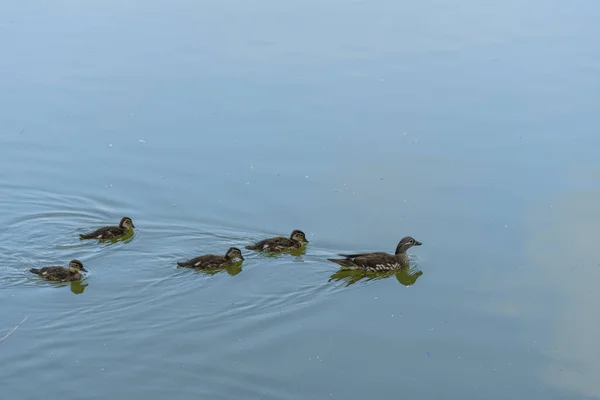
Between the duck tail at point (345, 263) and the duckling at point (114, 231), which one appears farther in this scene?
the duckling at point (114, 231)

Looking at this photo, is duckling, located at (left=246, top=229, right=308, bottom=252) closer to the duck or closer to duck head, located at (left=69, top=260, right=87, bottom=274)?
the duck

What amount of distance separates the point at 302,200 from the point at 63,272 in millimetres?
2618

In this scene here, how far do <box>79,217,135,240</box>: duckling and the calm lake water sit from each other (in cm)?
13

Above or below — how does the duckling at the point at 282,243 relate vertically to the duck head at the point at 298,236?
below

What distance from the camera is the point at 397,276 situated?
9.39m

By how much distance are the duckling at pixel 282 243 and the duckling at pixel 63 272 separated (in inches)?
61.7

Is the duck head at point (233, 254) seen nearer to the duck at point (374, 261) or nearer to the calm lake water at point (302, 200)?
the calm lake water at point (302, 200)

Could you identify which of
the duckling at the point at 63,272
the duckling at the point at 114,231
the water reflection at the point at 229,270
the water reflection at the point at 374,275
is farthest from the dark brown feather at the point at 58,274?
the water reflection at the point at 374,275

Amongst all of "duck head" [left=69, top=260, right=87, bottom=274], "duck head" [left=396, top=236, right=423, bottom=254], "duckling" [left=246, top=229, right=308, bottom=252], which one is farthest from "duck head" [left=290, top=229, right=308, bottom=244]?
"duck head" [left=69, top=260, right=87, bottom=274]

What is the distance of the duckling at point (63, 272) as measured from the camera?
9.02 metres

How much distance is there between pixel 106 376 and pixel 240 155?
449 centimetres

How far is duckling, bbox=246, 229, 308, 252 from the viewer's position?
31.0 feet

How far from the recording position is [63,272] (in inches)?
356

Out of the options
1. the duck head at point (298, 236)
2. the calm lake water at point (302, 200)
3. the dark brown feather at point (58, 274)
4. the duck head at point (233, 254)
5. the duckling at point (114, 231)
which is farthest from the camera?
the duckling at point (114, 231)
